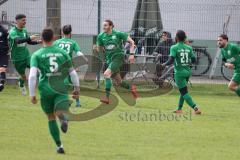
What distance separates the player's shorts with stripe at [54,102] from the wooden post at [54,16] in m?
11.6

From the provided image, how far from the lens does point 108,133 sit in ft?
43.4

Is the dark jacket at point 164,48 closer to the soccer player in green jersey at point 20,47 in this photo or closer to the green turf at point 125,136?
the green turf at point 125,136

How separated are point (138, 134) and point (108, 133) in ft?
1.79

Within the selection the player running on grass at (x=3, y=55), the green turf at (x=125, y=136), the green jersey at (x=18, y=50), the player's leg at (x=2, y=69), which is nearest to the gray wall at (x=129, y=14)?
the player running on grass at (x=3, y=55)

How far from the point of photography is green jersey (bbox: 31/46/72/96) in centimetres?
1109

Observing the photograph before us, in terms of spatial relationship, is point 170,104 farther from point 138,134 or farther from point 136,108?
point 138,134

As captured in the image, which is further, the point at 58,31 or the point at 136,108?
the point at 58,31

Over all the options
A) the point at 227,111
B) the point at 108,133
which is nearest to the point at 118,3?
the point at 227,111

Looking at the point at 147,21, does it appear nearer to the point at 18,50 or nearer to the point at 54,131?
the point at 18,50

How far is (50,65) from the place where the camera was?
11125 millimetres

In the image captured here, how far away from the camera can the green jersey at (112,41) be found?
18.3 m

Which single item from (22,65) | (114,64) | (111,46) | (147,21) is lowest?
(22,65)

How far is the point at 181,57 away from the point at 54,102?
19.1 feet

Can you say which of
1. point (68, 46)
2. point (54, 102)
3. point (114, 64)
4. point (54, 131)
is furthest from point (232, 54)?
point (54, 131)
